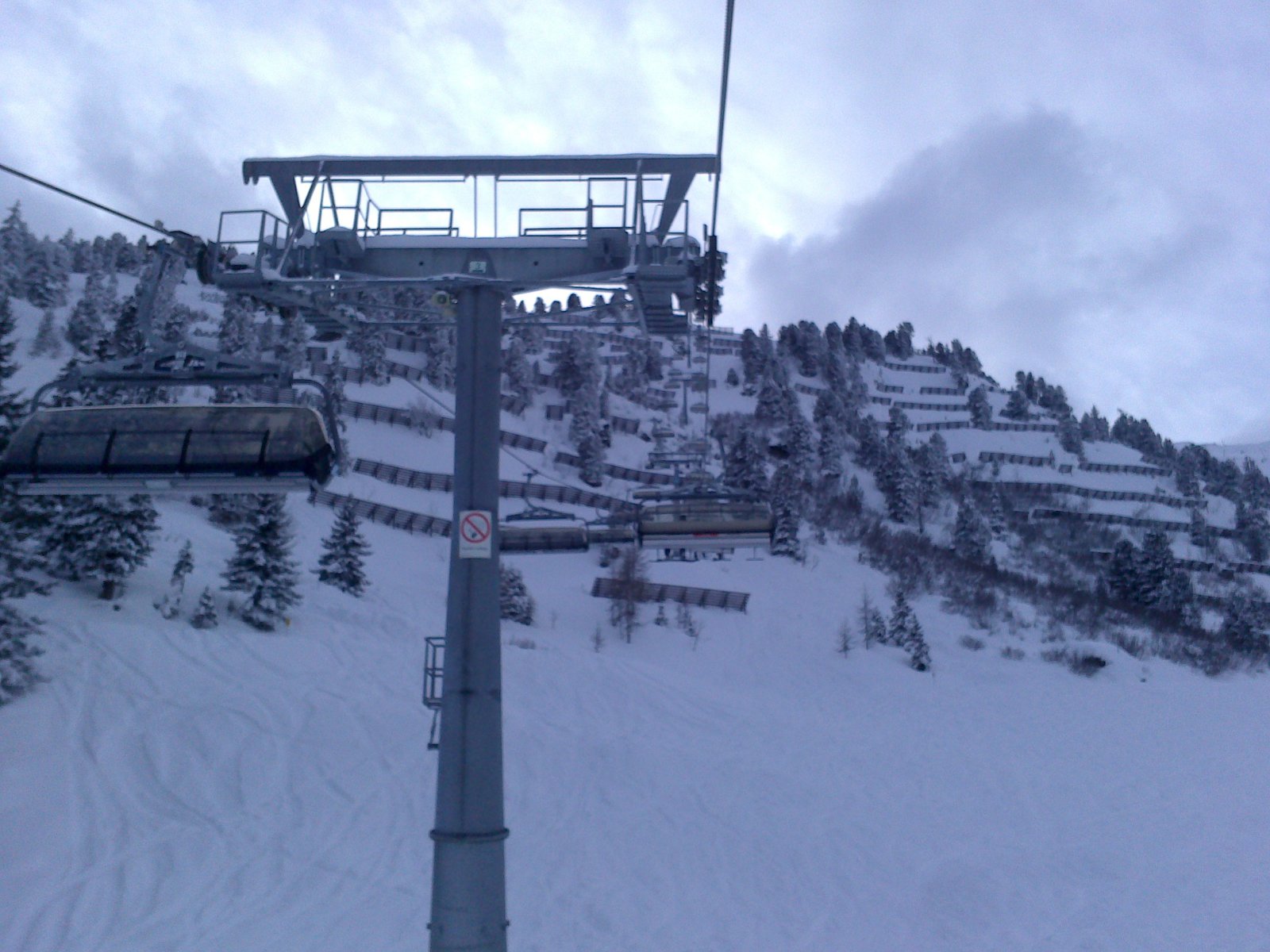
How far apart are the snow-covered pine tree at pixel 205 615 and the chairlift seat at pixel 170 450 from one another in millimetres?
19498

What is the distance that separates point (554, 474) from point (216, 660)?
4346 centimetres

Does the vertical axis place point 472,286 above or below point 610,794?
above

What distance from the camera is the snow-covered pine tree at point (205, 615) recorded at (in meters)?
26.6

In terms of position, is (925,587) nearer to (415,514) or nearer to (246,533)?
(415,514)

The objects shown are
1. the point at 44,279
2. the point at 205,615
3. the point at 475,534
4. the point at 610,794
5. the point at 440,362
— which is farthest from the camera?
the point at 440,362

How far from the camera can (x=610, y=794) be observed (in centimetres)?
2272

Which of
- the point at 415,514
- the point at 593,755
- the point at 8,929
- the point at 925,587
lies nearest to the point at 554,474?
the point at 415,514

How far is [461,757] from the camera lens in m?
7.51

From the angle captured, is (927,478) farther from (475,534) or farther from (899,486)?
(475,534)

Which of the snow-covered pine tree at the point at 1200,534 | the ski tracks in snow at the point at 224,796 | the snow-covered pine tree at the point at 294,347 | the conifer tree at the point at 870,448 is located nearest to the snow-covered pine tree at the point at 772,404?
the conifer tree at the point at 870,448

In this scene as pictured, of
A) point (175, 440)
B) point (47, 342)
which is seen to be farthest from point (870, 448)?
point (175, 440)

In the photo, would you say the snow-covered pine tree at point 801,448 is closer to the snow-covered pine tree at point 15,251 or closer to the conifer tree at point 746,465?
the conifer tree at point 746,465

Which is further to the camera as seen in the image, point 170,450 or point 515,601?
point 515,601

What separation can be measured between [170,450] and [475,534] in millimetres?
2215
